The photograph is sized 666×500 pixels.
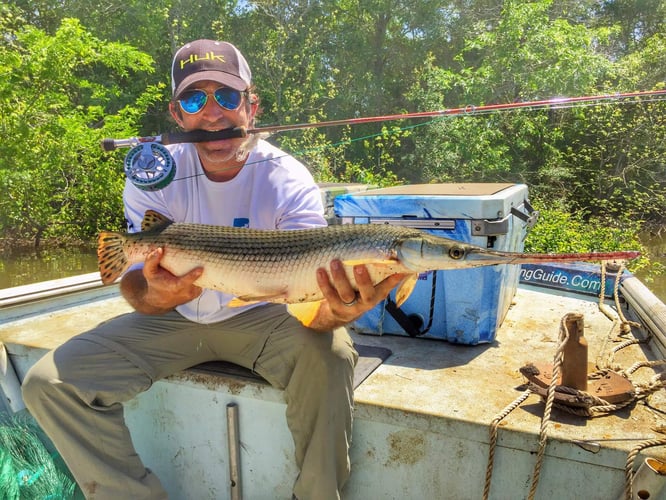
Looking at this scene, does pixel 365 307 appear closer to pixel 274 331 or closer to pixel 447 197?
pixel 274 331

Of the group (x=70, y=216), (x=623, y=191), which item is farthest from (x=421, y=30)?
(x=70, y=216)

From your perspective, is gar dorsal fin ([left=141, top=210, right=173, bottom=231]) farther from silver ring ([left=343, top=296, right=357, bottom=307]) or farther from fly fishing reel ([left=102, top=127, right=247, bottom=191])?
silver ring ([left=343, top=296, right=357, bottom=307])

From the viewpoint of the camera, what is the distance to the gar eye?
5.67 feet

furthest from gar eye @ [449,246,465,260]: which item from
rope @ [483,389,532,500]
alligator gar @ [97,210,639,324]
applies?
rope @ [483,389,532,500]

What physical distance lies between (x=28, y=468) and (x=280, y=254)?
229cm

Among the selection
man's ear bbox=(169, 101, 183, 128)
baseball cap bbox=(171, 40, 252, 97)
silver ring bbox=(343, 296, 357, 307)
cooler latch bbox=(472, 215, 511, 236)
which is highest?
baseball cap bbox=(171, 40, 252, 97)

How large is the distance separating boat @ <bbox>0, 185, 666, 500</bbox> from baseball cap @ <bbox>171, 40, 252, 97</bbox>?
1.60 meters

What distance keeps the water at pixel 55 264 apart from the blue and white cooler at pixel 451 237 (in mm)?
11585

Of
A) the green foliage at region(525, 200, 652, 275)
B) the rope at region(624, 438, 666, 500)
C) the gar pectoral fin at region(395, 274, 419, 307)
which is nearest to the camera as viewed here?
the rope at region(624, 438, 666, 500)

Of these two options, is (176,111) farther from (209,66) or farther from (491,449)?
(491,449)

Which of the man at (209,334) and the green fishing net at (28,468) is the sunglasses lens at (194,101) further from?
the green fishing net at (28,468)

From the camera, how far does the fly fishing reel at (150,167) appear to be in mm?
2520

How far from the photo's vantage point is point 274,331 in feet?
8.60

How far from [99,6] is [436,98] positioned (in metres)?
14.9
